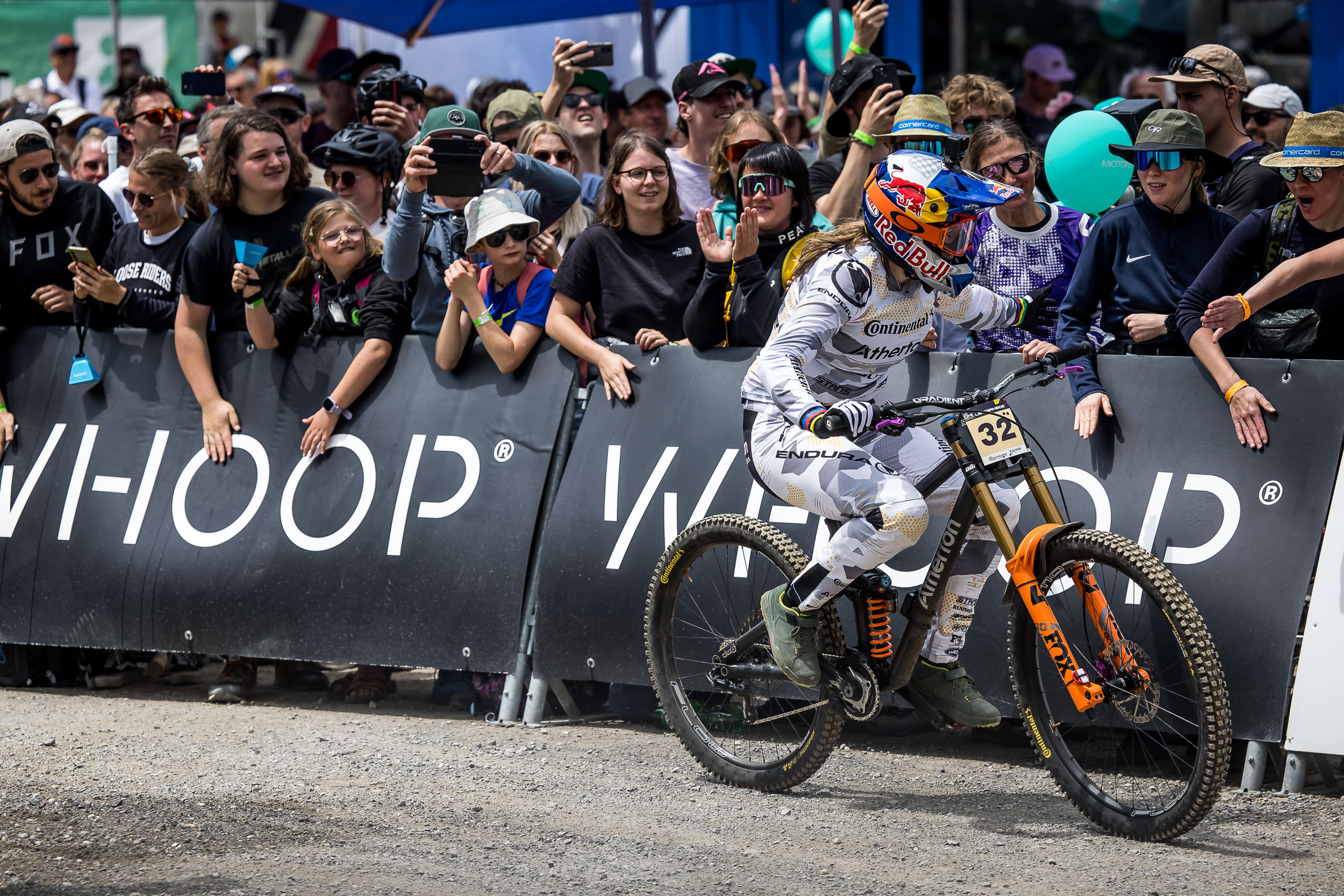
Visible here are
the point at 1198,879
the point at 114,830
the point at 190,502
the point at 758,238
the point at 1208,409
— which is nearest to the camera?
the point at 1198,879

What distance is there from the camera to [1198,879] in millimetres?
4363

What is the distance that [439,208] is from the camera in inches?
278

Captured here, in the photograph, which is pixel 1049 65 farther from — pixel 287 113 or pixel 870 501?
pixel 870 501

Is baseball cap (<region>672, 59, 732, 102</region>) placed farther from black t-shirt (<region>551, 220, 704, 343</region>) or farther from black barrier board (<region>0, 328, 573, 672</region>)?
black barrier board (<region>0, 328, 573, 672</region>)

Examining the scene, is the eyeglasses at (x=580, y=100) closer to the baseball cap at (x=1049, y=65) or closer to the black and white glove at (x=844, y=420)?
the black and white glove at (x=844, y=420)

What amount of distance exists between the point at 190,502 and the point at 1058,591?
4.21 metres

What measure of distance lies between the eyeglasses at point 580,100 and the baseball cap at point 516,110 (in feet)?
1.23

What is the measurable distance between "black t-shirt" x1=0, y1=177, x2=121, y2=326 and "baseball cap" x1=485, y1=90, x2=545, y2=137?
2.16 metres

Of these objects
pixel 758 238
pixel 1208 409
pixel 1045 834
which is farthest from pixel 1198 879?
pixel 758 238

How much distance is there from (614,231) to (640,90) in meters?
3.39

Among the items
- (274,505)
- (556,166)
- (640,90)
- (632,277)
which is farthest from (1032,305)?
(640,90)

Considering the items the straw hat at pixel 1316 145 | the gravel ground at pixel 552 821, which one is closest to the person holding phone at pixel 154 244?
the gravel ground at pixel 552 821

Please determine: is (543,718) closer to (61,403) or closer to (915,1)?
(61,403)

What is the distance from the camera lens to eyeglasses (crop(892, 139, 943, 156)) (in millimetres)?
6496
